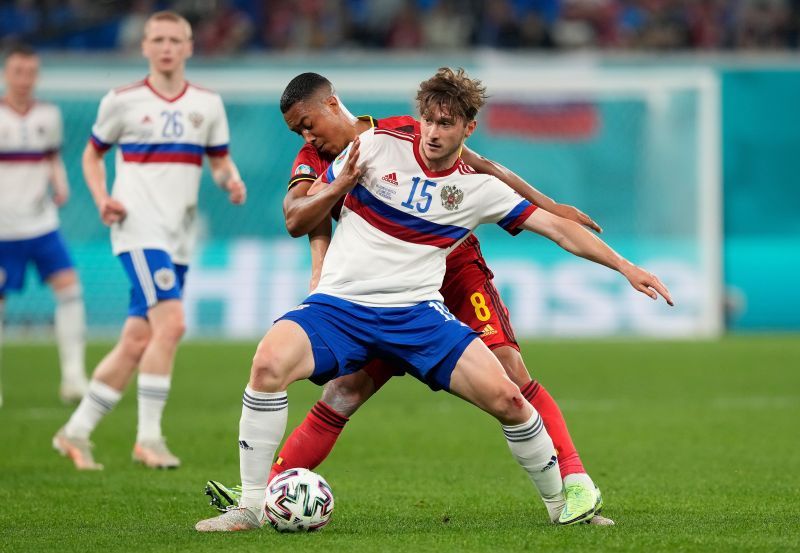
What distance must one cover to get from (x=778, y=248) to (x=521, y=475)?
499 inches

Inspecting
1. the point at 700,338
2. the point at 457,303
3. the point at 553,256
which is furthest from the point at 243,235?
the point at 457,303

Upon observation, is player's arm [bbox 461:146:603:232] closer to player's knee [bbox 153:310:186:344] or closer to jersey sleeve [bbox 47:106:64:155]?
player's knee [bbox 153:310:186:344]

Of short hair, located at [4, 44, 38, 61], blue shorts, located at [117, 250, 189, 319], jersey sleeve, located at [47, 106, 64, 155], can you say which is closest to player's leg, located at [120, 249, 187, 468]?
blue shorts, located at [117, 250, 189, 319]

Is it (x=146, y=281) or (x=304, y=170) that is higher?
(x=304, y=170)

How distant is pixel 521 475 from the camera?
26.1 ft

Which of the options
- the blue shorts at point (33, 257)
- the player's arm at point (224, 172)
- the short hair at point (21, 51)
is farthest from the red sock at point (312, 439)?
the blue shorts at point (33, 257)

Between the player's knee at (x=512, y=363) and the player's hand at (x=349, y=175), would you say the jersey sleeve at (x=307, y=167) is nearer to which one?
the player's hand at (x=349, y=175)

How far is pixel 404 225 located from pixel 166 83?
3.22 m

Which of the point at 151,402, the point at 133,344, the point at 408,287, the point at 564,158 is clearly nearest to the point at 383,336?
the point at 408,287

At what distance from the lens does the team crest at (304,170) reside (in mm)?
5996

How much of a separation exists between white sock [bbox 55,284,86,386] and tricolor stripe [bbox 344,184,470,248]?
6607 mm

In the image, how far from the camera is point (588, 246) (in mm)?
5738

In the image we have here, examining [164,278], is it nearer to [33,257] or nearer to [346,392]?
[346,392]

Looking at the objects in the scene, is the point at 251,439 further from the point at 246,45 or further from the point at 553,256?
the point at 246,45
